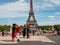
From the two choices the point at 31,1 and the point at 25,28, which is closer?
the point at 25,28

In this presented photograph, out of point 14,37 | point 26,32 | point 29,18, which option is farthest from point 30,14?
point 14,37

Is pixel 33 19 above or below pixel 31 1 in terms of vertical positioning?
below

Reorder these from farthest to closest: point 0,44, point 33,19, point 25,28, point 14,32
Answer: point 33,19, point 25,28, point 14,32, point 0,44

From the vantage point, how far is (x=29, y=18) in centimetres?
8081

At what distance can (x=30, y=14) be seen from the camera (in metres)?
80.6

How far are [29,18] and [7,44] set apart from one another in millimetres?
60914

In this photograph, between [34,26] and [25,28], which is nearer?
[25,28]

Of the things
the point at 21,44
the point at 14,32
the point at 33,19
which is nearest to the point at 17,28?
the point at 14,32

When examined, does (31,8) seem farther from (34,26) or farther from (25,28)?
(25,28)

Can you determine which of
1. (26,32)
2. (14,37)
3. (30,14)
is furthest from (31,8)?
(14,37)

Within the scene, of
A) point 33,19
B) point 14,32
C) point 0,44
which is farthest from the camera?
point 33,19

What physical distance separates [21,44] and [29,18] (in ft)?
199

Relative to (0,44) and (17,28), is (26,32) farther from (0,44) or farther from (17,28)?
(0,44)

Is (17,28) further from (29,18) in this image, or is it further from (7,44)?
(29,18)
